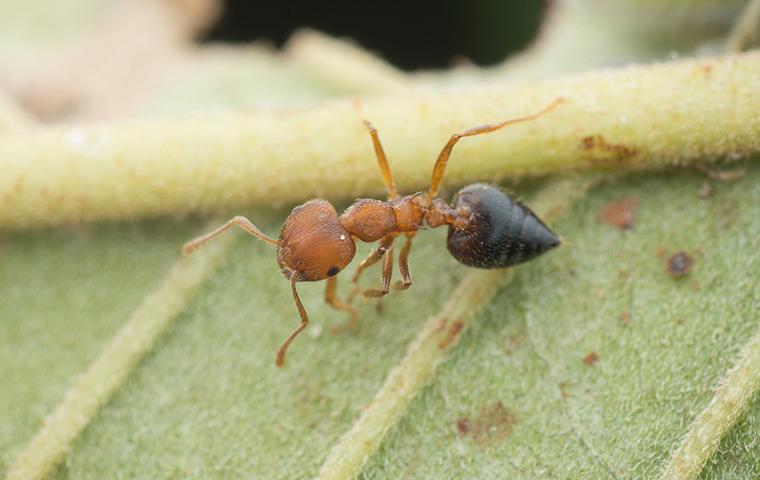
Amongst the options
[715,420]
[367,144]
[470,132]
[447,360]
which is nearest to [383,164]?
[367,144]

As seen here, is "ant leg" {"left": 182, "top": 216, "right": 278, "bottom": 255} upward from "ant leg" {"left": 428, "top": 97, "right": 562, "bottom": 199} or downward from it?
downward

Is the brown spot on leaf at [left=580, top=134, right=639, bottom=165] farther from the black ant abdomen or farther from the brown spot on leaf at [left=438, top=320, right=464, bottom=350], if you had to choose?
the brown spot on leaf at [left=438, top=320, right=464, bottom=350]

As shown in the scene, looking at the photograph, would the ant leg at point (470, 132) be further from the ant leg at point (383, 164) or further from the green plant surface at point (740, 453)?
the green plant surface at point (740, 453)

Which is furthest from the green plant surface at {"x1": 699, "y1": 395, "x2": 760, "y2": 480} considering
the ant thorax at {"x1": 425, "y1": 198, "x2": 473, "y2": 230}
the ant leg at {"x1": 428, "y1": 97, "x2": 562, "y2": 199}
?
the ant leg at {"x1": 428, "y1": 97, "x2": 562, "y2": 199}

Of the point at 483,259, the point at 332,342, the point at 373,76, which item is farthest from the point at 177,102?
the point at 483,259

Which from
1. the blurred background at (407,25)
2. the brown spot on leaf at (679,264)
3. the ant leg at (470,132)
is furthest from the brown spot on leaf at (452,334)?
the blurred background at (407,25)

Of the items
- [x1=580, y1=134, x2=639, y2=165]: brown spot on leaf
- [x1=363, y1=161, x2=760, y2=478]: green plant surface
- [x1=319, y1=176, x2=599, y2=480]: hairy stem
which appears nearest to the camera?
[x1=363, y1=161, x2=760, y2=478]: green plant surface

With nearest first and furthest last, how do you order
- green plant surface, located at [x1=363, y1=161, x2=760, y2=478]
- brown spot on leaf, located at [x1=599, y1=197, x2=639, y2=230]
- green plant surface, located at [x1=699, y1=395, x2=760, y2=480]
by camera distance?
1. green plant surface, located at [x1=699, y1=395, x2=760, y2=480]
2. green plant surface, located at [x1=363, y1=161, x2=760, y2=478]
3. brown spot on leaf, located at [x1=599, y1=197, x2=639, y2=230]
